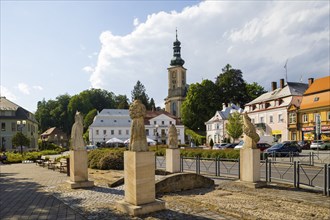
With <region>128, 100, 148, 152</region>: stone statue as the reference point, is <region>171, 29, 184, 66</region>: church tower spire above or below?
above

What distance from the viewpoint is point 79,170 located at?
13.2 meters

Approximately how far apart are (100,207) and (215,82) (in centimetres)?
7668

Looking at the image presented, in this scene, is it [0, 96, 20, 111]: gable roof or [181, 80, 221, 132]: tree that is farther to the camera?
[181, 80, 221, 132]: tree

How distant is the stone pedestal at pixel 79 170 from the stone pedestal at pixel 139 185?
5006mm

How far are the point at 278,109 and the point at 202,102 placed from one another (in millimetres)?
28115

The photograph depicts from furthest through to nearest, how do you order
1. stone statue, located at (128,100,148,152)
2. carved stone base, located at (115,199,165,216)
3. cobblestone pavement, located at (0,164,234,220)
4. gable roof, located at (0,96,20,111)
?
gable roof, located at (0,96,20,111), stone statue, located at (128,100,148,152), cobblestone pavement, located at (0,164,234,220), carved stone base, located at (115,199,165,216)

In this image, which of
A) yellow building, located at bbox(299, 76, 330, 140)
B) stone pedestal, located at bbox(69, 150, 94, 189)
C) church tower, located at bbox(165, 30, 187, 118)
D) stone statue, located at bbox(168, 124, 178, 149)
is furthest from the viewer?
church tower, located at bbox(165, 30, 187, 118)

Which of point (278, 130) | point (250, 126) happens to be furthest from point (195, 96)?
point (250, 126)

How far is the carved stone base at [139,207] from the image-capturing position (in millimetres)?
7945

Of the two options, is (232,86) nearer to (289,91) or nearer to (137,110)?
(289,91)

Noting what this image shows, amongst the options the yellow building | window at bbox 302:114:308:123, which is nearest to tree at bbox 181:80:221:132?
the yellow building

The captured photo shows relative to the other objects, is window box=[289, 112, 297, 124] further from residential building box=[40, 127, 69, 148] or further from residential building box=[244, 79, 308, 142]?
residential building box=[40, 127, 69, 148]

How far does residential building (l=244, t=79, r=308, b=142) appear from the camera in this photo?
169 ft

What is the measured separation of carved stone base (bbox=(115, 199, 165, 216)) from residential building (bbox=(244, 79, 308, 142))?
44339 millimetres
